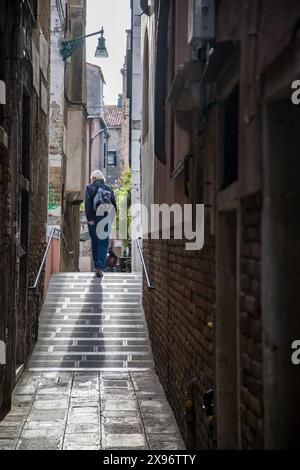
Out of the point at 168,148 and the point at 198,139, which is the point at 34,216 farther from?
the point at 198,139

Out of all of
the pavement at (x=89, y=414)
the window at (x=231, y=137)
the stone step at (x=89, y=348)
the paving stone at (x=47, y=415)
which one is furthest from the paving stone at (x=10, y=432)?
the window at (x=231, y=137)

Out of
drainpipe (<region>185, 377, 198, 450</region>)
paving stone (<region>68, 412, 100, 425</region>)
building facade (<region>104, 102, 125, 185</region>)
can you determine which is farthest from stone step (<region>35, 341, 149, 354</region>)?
building facade (<region>104, 102, 125, 185</region>)

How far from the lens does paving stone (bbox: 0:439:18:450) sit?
546 centimetres

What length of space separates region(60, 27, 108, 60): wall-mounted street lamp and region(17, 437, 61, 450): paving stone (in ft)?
32.1

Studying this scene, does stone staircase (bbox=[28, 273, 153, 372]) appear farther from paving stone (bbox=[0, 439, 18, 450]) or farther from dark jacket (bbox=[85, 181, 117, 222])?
paving stone (bbox=[0, 439, 18, 450])

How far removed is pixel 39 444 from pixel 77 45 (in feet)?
Result: 36.7

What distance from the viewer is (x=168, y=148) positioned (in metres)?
7.38

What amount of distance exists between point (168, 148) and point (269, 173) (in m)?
4.38

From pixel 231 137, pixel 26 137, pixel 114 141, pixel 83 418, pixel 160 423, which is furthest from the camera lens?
pixel 114 141

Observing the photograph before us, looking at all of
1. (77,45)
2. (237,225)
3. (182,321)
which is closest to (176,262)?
(182,321)

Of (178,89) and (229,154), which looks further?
(178,89)

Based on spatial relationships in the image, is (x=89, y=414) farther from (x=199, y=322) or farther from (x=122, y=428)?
(x=199, y=322)

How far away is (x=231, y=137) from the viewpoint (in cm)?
404

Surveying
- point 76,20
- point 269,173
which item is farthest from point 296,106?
point 76,20
